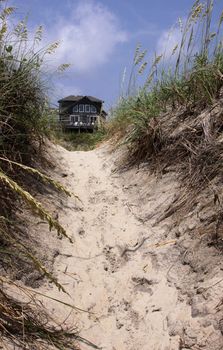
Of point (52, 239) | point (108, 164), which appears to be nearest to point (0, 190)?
point (52, 239)

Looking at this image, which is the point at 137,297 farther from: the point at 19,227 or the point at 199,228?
the point at 19,227

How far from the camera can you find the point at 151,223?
148 inches

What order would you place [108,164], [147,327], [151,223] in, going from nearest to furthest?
[147,327] → [151,223] → [108,164]

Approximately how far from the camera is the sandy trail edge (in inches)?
107

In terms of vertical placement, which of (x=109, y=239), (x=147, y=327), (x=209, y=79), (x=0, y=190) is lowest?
(x=147, y=327)

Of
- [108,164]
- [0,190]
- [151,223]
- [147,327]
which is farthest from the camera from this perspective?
[108,164]

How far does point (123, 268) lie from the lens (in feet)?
11.1

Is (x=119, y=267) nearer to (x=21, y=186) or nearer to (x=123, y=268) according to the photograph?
(x=123, y=268)

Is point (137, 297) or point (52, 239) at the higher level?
point (52, 239)

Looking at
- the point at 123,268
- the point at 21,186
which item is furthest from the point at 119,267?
the point at 21,186

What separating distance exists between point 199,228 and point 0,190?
4.69 ft

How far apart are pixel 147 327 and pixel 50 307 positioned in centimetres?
60

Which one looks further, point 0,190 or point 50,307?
point 0,190

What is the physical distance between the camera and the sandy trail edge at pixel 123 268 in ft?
8.93
